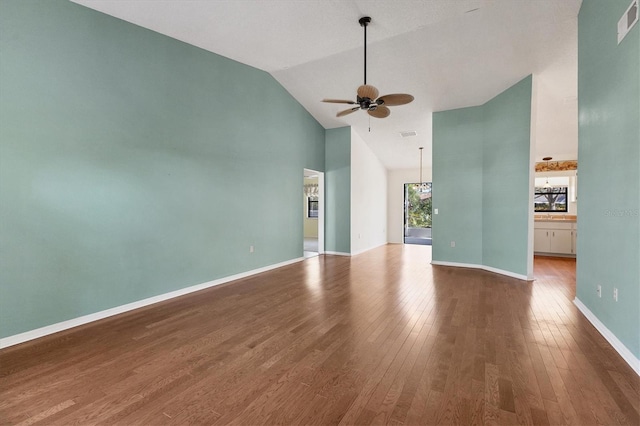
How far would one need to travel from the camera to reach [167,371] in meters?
2.14

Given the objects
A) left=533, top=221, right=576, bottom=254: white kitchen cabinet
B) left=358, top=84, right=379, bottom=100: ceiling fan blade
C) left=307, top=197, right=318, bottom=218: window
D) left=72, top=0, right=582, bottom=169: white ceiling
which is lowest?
left=533, top=221, right=576, bottom=254: white kitchen cabinet

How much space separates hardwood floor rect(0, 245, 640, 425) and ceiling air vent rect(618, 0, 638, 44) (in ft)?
8.54

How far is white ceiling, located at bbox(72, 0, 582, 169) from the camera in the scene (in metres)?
3.40

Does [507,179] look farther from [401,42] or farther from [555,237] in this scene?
[555,237]

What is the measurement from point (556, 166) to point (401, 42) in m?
5.96

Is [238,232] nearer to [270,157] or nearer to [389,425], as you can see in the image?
[270,157]

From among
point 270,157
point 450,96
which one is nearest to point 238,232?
point 270,157

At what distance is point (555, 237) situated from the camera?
6.90 meters

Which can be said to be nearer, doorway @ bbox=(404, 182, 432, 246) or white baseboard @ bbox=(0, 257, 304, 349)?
white baseboard @ bbox=(0, 257, 304, 349)

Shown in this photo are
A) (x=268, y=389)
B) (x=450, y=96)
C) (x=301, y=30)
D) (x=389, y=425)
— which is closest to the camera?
(x=389, y=425)

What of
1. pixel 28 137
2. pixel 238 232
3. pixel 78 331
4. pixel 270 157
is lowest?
pixel 78 331

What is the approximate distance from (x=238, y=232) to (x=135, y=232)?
5.52 ft

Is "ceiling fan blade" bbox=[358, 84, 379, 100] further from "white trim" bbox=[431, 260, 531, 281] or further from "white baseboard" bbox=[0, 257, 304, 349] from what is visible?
"white trim" bbox=[431, 260, 531, 281]

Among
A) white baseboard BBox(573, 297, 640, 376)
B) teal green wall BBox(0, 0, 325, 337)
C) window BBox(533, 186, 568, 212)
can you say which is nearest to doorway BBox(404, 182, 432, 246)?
window BBox(533, 186, 568, 212)
